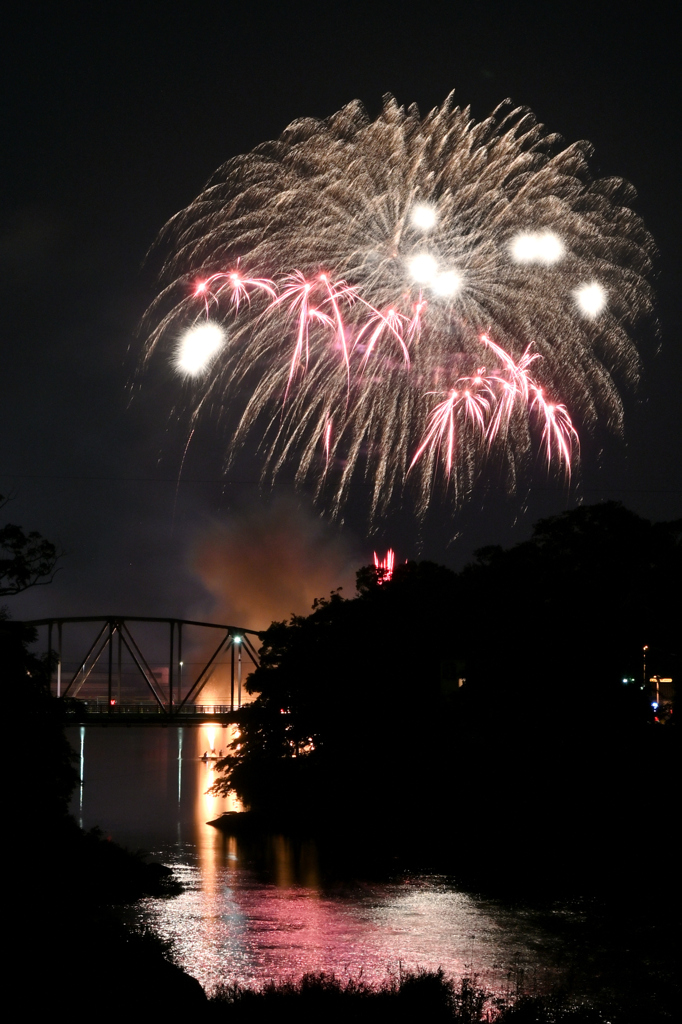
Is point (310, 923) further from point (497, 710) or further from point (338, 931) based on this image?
point (497, 710)

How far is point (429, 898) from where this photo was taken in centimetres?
3588

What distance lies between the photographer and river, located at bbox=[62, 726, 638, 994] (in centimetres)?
2661

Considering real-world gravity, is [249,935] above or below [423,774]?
below

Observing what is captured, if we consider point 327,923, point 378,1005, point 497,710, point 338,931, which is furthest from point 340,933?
point 378,1005

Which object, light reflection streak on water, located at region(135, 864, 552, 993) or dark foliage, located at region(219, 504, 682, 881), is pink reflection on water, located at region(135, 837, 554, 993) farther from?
dark foliage, located at region(219, 504, 682, 881)

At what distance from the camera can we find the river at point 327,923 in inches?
1048

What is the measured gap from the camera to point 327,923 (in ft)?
107

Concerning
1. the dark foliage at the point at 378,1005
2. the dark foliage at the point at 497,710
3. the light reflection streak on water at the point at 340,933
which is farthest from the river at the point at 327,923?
the dark foliage at the point at 378,1005

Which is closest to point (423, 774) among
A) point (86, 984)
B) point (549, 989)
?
point (549, 989)

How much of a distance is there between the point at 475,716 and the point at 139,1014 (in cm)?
2697

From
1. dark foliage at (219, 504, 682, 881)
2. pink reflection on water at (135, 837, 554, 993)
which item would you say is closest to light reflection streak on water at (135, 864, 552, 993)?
pink reflection on water at (135, 837, 554, 993)

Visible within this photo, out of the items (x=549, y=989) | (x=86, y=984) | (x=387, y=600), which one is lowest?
(x=549, y=989)

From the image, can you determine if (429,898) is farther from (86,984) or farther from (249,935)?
(86,984)

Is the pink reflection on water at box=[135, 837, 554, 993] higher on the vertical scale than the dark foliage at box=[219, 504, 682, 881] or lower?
lower
